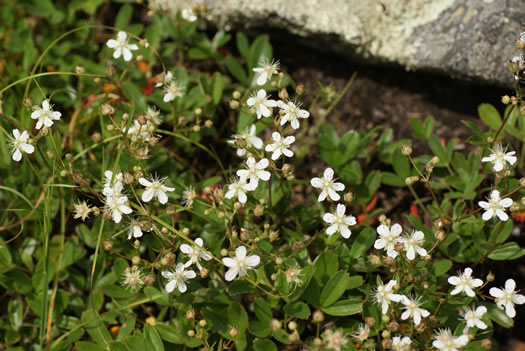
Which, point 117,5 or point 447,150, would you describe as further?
point 117,5

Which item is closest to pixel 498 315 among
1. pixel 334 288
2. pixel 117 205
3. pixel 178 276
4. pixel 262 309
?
pixel 334 288

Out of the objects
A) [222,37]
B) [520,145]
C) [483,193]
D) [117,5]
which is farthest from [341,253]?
[117,5]

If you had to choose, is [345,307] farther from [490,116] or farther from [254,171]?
[490,116]

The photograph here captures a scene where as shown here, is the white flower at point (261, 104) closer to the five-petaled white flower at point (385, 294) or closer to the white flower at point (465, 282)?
the five-petaled white flower at point (385, 294)

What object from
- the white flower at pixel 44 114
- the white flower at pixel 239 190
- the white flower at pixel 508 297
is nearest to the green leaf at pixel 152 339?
the white flower at pixel 239 190

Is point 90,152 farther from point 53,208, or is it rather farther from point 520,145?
point 520,145

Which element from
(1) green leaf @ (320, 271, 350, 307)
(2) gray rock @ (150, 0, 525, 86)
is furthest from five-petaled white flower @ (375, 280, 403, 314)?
(2) gray rock @ (150, 0, 525, 86)
